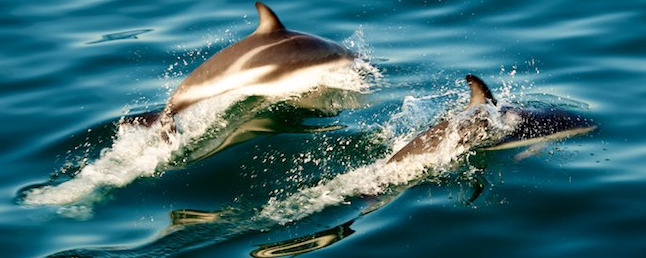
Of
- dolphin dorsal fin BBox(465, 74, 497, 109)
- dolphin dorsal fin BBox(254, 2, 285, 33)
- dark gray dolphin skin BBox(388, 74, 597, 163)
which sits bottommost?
dark gray dolphin skin BBox(388, 74, 597, 163)

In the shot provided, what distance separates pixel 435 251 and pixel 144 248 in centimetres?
199

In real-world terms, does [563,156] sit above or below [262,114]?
below

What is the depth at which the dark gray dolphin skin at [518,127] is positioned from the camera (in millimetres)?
8289

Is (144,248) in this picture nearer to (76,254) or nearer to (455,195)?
(76,254)

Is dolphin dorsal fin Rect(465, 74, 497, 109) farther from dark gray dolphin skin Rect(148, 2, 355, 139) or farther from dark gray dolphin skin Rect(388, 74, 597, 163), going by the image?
dark gray dolphin skin Rect(148, 2, 355, 139)

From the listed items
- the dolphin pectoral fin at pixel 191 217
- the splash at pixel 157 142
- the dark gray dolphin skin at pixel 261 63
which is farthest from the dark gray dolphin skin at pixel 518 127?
the dark gray dolphin skin at pixel 261 63

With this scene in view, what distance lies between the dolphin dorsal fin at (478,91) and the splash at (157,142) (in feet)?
6.92

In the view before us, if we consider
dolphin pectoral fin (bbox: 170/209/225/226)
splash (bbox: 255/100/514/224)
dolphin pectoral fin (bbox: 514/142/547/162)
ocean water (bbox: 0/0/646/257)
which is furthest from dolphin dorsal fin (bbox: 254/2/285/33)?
dolphin pectoral fin (bbox: 514/142/547/162)

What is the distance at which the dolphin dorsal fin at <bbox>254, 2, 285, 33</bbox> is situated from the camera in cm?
1004

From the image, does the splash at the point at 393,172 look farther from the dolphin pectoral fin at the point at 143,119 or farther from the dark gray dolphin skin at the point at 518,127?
the dolphin pectoral fin at the point at 143,119

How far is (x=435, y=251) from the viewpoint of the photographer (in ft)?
23.5

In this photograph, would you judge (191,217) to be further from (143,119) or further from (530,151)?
(530,151)

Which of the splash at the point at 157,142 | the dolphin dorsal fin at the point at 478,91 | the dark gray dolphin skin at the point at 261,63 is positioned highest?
the dark gray dolphin skin at the point at 261,63

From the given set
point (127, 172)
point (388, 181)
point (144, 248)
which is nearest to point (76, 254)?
point (144, 248)
